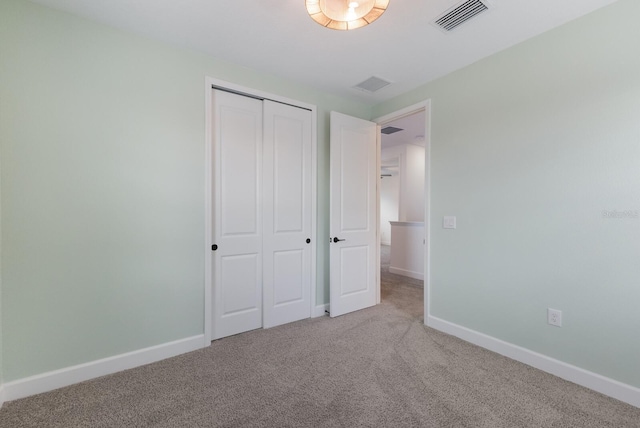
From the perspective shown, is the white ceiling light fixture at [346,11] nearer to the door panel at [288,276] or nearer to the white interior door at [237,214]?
the white interior door at [237,214]

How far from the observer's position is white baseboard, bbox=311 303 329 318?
317 centimetres

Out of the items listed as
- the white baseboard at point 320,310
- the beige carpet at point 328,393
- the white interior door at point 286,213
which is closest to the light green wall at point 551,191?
the beige carpet at point 328,393

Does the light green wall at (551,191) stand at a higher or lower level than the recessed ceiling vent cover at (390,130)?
lower

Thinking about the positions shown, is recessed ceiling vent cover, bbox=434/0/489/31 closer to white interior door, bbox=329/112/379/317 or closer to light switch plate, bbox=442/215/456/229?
white interior door, bbox=329/112/379/317

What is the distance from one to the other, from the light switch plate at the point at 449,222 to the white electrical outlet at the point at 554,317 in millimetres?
986

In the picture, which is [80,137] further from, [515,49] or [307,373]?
[515,49]

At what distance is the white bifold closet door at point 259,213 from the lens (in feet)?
8.55

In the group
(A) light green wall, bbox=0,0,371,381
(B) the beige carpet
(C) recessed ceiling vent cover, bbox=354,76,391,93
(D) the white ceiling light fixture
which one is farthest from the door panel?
(D) the white ceiling light fixture

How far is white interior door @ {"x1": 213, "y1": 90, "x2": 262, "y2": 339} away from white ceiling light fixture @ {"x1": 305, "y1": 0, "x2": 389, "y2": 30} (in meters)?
1.35

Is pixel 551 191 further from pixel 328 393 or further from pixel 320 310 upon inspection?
pixel 320 310

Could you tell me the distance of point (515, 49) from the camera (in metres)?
2.29

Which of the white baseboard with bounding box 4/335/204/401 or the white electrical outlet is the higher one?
the white electrical outlet

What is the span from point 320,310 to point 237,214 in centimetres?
149

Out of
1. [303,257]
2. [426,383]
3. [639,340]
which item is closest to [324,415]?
[426,383]
